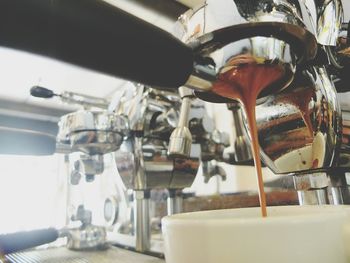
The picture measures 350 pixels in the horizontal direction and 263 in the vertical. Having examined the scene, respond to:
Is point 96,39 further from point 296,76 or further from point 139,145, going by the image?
point 139,145

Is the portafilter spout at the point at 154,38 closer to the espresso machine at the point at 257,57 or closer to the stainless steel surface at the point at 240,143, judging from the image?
the espresso machine at the point at 257,57

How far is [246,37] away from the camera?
0.24 meters

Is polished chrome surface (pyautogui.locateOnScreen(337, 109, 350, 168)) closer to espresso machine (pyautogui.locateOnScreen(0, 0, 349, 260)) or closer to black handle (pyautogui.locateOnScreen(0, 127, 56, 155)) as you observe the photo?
espresso machine (pyautogui.locateOnScreen(0, 0, 349, 260))

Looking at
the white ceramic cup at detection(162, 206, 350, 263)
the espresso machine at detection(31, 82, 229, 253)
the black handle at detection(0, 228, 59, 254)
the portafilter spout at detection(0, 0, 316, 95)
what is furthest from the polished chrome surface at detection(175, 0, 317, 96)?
the black handle at detection(0, 228, 59, 254)

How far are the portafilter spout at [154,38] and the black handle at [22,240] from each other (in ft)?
1.19

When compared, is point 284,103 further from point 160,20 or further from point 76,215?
point 160,20

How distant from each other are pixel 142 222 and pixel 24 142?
0.25m

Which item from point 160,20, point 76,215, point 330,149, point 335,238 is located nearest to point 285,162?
point 330,149

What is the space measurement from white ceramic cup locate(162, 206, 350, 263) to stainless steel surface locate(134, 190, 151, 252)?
15.2 inches

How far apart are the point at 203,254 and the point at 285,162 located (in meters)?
0.18

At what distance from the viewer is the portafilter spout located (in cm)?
16

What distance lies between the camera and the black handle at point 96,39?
0.51 feet

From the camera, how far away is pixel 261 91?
288mm

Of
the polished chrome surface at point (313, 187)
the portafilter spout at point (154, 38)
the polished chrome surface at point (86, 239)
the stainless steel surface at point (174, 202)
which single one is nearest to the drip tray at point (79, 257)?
the polished chrome surface at point (86, 239)
